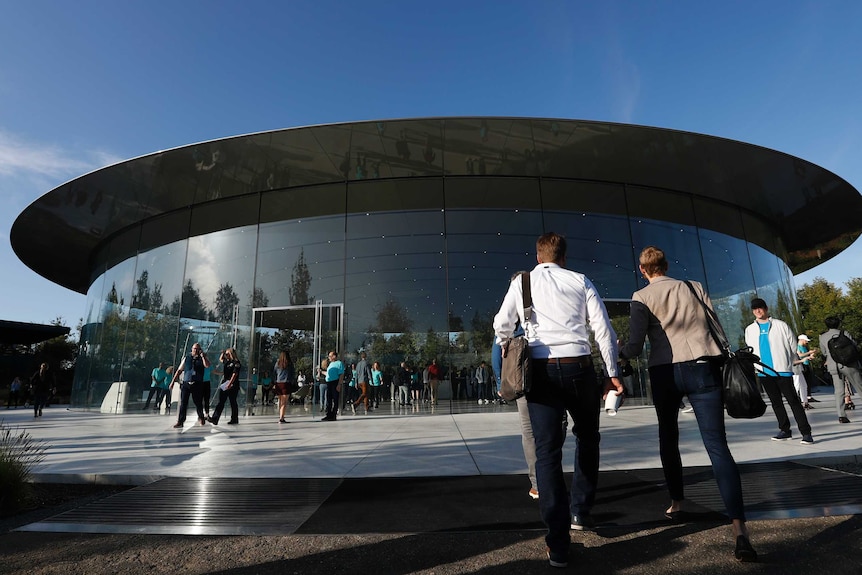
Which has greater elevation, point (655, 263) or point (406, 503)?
point (655, 263)

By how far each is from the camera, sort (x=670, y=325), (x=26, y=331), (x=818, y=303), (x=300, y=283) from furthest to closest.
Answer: (x=818, y=303)
(x=26, y=331)
(x=300, y=283)
(x=670, y=325)

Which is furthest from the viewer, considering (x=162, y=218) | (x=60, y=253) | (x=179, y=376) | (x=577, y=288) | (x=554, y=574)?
(x=60, y=253)

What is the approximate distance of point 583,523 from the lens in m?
2.93

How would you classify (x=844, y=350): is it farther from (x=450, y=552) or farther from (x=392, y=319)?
(x=392, y=319)

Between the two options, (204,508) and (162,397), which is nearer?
(204,508)

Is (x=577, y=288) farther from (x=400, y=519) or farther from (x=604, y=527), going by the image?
(x=400, y=519)

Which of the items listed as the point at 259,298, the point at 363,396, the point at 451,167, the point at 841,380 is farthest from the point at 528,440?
the point at 259,298

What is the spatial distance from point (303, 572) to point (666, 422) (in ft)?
7.89

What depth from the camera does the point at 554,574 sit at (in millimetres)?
2295

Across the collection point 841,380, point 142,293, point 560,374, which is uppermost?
point 142,293

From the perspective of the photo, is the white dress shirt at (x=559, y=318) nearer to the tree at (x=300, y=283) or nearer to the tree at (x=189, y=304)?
the tree at (x=300, y=283)

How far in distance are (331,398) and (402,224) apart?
19.1ft

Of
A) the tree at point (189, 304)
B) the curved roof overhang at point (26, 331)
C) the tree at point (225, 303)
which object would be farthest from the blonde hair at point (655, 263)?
the curved roof overhang at point (26, 331)

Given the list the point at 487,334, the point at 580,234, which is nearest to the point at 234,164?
the point at 487,334
